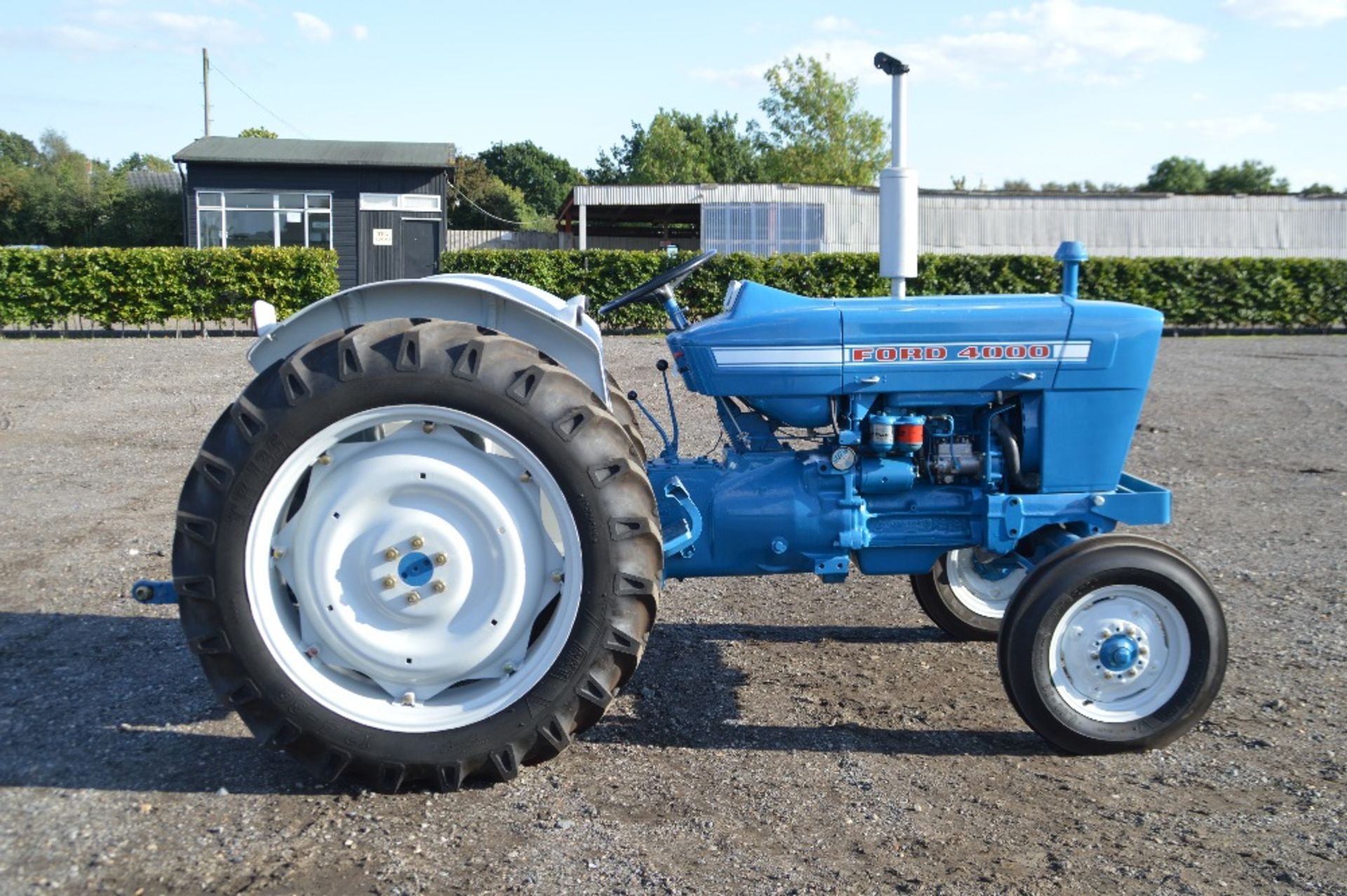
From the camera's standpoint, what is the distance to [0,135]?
97250 millimetres

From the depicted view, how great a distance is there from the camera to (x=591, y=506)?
3707 mm

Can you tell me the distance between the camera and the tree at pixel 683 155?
6203cm

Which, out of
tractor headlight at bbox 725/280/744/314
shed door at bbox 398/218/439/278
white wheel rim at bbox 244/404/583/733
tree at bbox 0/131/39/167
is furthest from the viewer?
tree at bbox 0/131/39/167

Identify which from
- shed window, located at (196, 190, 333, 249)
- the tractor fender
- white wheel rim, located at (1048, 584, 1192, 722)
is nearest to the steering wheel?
the tractor fender

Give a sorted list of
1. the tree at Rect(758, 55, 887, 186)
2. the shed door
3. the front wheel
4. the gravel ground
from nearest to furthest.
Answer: the gravel ground
the front wheel
the shed door
the tree at Rect(758, 55, 887, 186)

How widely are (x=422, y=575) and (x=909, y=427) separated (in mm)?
1897

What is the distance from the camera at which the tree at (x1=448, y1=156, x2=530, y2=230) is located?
59.3 meters

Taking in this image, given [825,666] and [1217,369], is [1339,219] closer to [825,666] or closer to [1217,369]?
[1217,369]

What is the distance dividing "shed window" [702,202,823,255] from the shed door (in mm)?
7356

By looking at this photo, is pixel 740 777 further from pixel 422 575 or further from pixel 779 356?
pixel 779 356

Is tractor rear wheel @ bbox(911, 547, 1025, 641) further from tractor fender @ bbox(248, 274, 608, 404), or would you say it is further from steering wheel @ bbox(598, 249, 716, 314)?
tractor fender @ bbox(248, 274, 608, 404)

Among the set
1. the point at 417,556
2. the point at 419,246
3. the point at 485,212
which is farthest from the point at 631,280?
the point at 485,212

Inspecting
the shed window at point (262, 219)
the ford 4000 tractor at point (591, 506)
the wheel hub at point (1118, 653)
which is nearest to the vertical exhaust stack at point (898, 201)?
the ford 4000 tractor at point (591, 506)

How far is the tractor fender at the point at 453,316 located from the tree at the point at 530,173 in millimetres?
69407
